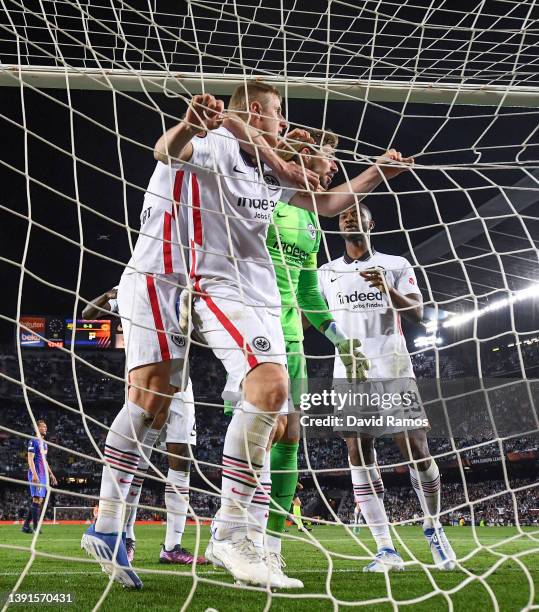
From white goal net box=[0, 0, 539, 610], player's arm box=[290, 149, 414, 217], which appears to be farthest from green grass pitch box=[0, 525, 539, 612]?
player's arm box=[290, 149, 414, 217]

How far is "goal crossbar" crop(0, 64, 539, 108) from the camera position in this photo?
2789 millimetres

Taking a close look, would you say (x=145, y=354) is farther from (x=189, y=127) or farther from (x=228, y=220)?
(x=189, y=127)

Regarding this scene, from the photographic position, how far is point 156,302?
2.70 metres

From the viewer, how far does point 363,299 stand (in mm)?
4391

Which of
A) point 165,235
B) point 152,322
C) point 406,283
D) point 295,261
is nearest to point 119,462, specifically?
point 152,322

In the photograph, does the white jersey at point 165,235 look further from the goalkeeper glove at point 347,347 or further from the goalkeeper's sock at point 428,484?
the goalkeeper's sock at point 428,484

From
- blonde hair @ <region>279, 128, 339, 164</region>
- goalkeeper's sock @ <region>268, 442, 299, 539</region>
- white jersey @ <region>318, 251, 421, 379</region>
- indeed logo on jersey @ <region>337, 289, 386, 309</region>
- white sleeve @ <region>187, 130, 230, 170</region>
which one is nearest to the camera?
white sleeve @ <region>187, 130, 230, 170</region>

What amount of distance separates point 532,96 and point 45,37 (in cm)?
211

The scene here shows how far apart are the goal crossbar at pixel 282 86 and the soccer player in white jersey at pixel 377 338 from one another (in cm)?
72

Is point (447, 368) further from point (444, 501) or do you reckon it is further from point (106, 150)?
point (106, 150)

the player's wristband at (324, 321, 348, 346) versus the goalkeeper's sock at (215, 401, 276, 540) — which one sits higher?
the player's wristband at (324, 321, 348, 346)

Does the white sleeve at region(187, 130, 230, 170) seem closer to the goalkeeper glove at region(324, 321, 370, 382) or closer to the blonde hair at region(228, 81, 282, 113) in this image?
the blonde hair at region(228, 81, 282, 113)

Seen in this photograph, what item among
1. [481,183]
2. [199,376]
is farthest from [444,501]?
[481,183]

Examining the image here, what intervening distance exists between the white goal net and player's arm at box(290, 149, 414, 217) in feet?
0.40
